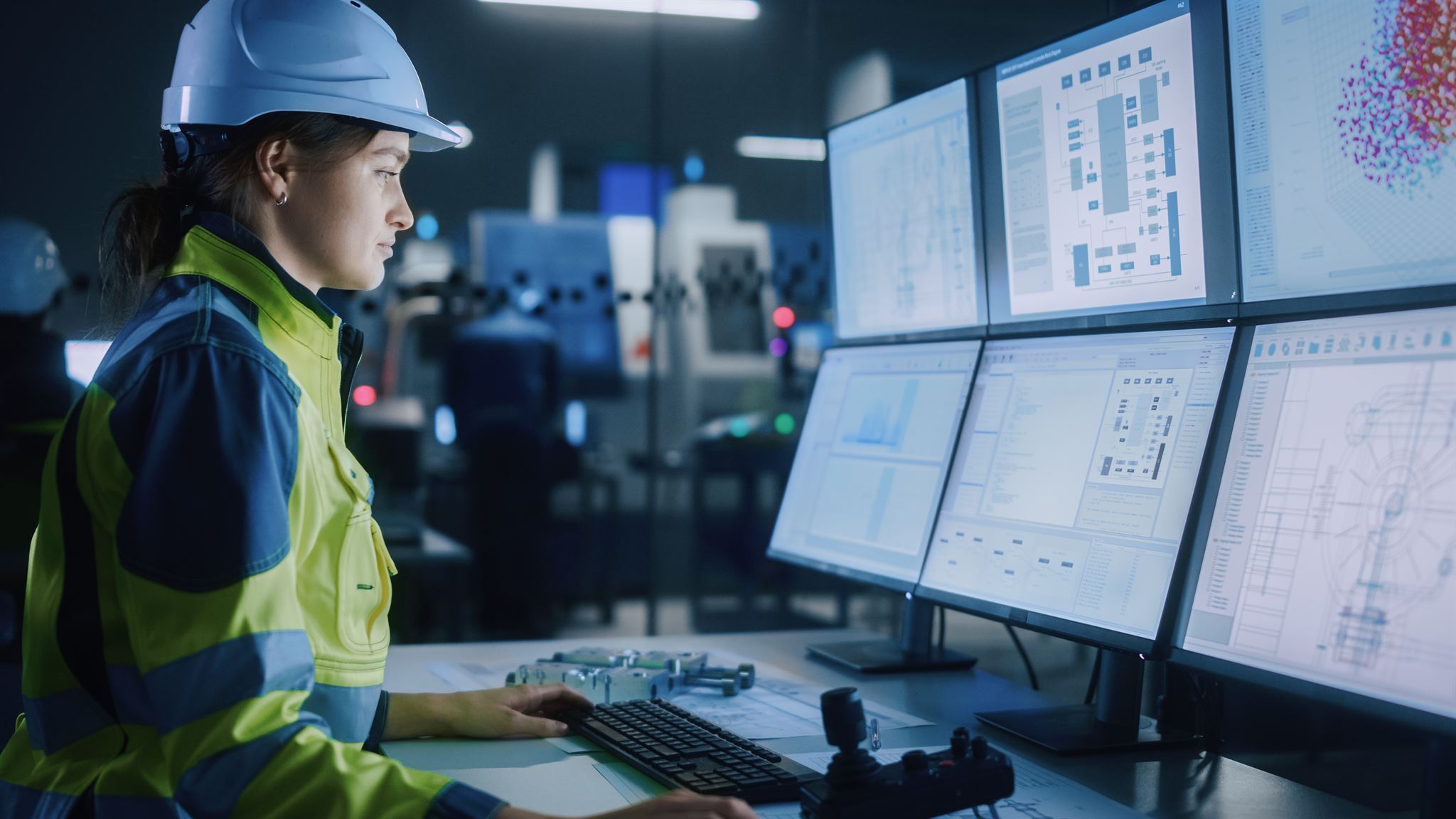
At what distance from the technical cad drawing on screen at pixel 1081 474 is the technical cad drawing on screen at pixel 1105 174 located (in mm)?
73

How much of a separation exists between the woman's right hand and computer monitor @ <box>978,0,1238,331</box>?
26.9 inches

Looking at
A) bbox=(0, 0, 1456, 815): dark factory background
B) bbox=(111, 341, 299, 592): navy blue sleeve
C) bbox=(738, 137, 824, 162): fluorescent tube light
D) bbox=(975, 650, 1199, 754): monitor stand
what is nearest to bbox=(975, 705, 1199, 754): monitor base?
bbox=(975, 650, 1199, 754): monitor stand

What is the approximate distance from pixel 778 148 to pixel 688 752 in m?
3.33

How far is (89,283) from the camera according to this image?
11.3ft

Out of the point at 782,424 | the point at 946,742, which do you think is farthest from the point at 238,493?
the point at 782,424

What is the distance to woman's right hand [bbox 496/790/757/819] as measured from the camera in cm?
82

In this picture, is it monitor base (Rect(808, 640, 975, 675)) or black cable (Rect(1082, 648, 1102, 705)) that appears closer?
black cable (Rect(1082, 648, 1102, 705))

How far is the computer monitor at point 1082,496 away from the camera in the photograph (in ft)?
3.72

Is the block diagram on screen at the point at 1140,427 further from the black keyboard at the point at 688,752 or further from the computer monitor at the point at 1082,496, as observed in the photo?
the black keyboard at the point at 688,752

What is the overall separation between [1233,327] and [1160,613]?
11.0 inches

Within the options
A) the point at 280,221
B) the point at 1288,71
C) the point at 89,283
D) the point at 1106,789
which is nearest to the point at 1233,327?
the point at 1288,71

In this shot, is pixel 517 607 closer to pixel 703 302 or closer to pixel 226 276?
pixel 703 302

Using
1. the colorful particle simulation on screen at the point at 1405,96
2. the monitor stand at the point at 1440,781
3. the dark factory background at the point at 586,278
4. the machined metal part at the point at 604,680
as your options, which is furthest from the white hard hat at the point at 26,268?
the monitor stand at the point at 1440,781

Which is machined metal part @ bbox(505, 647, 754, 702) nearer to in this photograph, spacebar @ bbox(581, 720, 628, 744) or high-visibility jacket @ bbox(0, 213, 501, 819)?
spacebar @ bbox(581, 720, 628, 744)
